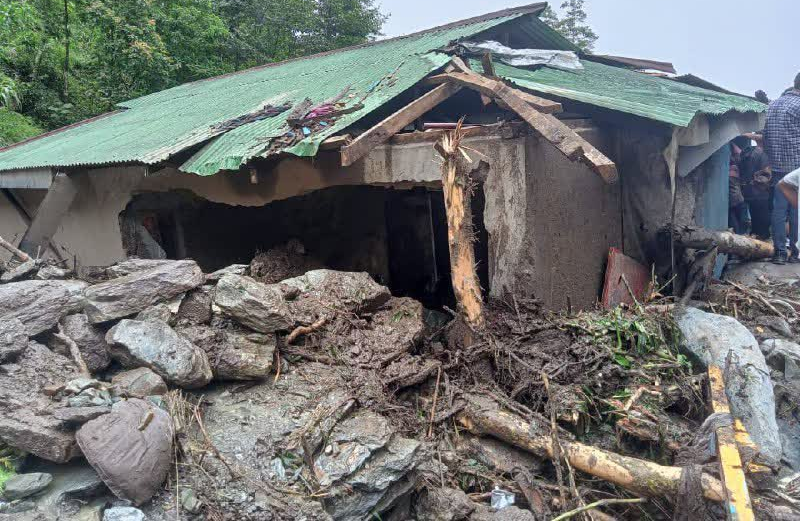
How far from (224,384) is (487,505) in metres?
1.96

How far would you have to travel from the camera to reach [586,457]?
353cm

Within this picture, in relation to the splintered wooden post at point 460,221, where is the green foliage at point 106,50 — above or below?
above

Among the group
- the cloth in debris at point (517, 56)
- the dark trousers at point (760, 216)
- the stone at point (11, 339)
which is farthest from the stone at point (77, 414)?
the dark trousers at point (760, 216)

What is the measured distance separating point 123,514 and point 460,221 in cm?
286

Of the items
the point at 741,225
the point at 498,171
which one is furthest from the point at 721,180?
the point at 498,171

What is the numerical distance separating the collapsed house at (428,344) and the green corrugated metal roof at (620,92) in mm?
54

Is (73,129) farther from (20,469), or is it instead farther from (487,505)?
(487,505)

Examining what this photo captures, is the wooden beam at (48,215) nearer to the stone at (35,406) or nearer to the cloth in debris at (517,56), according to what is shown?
the stone at (35,406)

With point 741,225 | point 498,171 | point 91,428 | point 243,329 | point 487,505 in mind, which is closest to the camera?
point 91,428

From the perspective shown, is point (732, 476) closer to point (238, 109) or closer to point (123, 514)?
point (123, 514)

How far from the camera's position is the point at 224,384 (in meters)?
3.89

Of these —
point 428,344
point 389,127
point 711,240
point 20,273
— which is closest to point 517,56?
point 389,127

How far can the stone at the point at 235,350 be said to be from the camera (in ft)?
12.5

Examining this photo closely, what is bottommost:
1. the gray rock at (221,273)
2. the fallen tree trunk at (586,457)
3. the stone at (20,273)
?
the fallen tree trunk at (586,457)
